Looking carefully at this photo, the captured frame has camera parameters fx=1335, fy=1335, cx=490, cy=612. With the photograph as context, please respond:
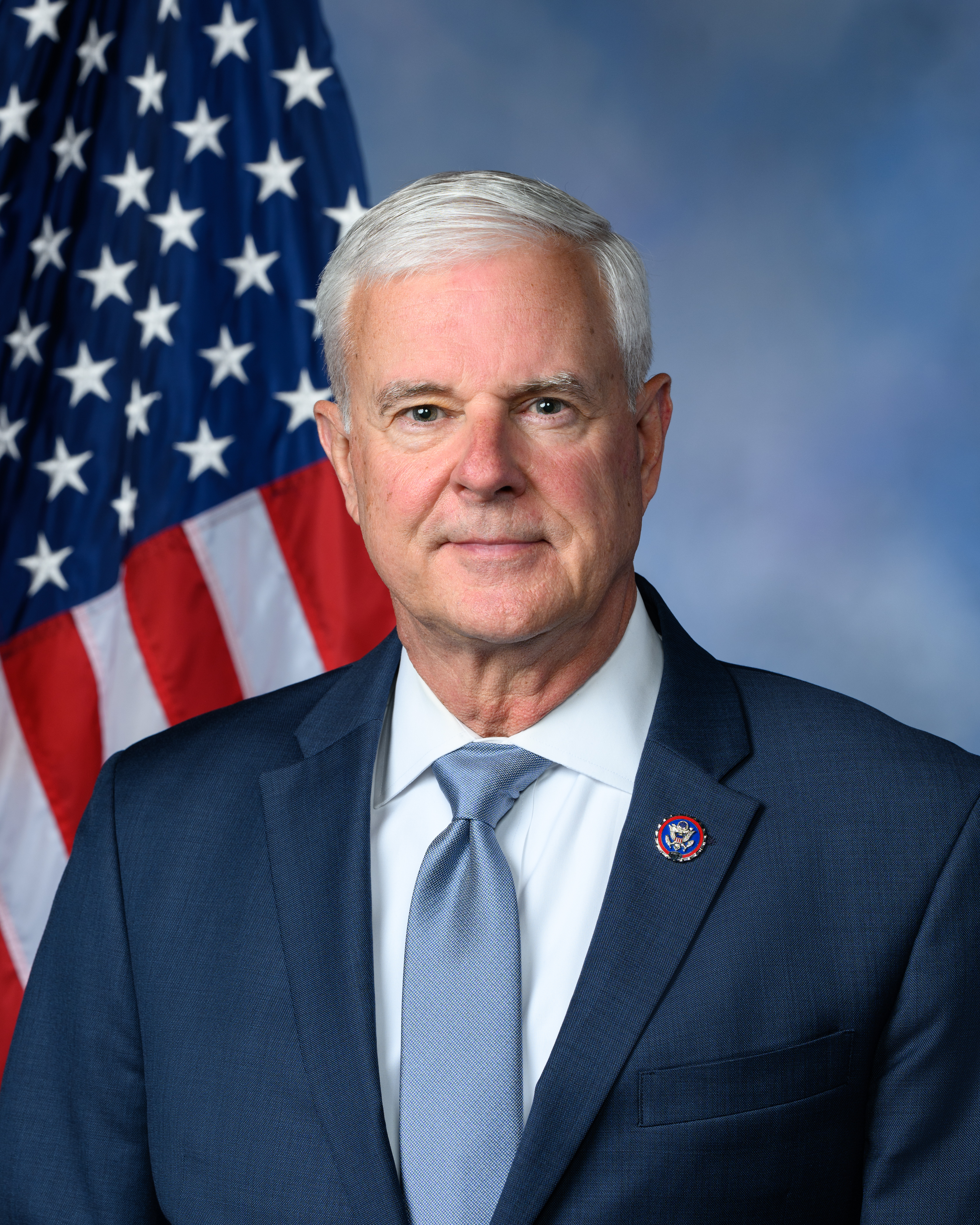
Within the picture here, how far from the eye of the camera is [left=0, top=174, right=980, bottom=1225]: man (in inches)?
69.8

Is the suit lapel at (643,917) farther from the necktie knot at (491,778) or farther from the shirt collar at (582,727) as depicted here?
the necktie knot at (491,778)

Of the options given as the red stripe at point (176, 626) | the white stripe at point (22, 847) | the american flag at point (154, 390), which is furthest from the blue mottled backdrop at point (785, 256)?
the white stripe at point (22, 847)

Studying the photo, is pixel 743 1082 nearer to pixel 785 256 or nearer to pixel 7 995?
pixel 7 995

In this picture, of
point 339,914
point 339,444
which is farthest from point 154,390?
point 339,914

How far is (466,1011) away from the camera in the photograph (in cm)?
182

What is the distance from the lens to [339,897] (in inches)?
76.3

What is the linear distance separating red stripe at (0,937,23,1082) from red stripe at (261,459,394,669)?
1136 mm

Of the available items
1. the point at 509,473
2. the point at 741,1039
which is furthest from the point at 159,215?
the point at 741,1039

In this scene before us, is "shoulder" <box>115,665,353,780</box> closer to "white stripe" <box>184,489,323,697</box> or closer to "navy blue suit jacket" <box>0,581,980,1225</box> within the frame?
"navy blue suit jacket" <box>0,581,980,1225</box>

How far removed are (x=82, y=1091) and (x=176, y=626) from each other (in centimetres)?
168

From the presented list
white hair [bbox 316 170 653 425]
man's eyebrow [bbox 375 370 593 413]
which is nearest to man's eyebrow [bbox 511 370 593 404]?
man's eyebrow [bbox 375 370 593 413]

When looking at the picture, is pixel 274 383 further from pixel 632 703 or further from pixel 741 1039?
pixel 741 1039

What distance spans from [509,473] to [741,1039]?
0.83 metres

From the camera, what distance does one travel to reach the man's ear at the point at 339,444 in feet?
7.06
